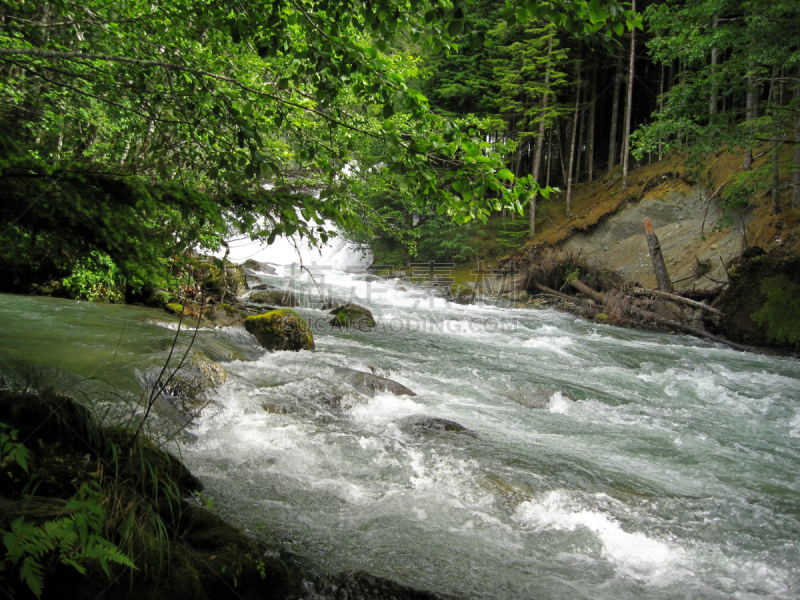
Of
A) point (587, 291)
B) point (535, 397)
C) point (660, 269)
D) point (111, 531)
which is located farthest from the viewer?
point (587, 291)

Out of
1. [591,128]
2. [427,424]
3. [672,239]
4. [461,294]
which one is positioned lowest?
[427,424]

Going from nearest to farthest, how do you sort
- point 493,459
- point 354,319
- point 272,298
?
point 493,459
point 354,319
point 272,298

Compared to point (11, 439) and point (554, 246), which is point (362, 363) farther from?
point (554, 246)

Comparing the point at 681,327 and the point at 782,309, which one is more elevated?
the point at 782,309

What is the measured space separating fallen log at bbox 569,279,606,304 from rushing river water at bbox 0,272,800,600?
20.7 ft

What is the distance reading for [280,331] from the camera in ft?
31.0

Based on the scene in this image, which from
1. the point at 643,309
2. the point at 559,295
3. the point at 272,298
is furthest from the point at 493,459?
the point at 559,295

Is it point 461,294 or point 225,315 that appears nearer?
point 225,315

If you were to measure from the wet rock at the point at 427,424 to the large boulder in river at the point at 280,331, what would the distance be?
4046 millimetres

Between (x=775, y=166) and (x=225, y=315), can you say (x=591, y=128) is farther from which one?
(x=225, y=315)

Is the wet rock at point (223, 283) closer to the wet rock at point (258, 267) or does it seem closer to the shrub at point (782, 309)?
the wet rock at point (258, 267)

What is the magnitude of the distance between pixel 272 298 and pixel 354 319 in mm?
3515

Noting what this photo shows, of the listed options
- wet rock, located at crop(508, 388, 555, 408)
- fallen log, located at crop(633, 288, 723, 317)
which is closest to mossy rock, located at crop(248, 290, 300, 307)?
wet rock, located at crop(508, 388, 555, 408)

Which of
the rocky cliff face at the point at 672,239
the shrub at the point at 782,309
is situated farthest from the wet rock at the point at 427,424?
the rocky cliff face at the point at 672,239
